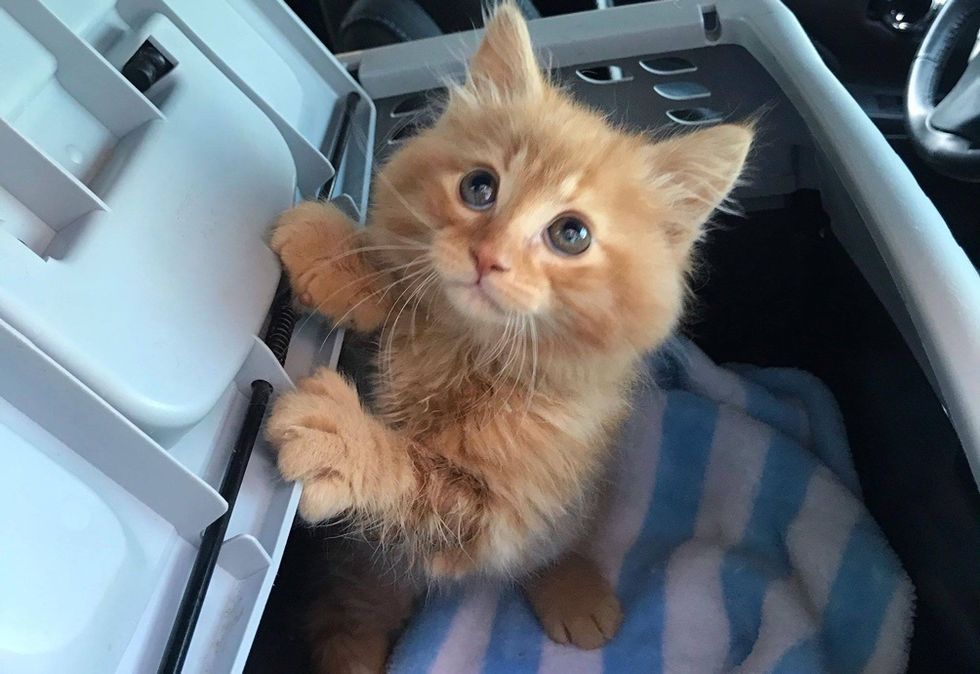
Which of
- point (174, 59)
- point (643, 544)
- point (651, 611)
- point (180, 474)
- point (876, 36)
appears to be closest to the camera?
point (180, 474)

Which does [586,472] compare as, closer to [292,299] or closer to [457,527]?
[457,527]

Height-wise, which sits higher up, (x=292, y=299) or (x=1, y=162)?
(x=1, y=162)

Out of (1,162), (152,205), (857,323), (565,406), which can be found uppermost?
(1,162)

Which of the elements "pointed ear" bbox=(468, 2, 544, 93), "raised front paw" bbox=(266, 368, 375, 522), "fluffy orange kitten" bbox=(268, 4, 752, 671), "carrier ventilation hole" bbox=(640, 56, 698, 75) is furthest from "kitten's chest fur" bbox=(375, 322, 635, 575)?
"carrier ventilation hole" bbox=(640, 56, 698, 75)

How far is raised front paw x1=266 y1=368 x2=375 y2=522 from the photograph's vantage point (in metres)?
0.84

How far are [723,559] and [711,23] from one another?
3.01 ft

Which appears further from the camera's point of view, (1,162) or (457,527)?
(457,527)

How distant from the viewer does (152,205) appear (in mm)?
817

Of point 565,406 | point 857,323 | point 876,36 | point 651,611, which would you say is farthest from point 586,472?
point 876,36

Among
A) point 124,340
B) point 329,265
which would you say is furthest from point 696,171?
point 124,340

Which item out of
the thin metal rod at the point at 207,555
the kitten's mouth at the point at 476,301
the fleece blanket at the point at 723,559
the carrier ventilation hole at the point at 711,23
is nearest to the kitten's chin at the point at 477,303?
the kitten's mouth at the point at 476,301

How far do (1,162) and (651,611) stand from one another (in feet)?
3.77

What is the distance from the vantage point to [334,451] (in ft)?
2.85

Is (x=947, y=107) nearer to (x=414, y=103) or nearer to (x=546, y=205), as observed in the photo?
(x=546, y=205)
